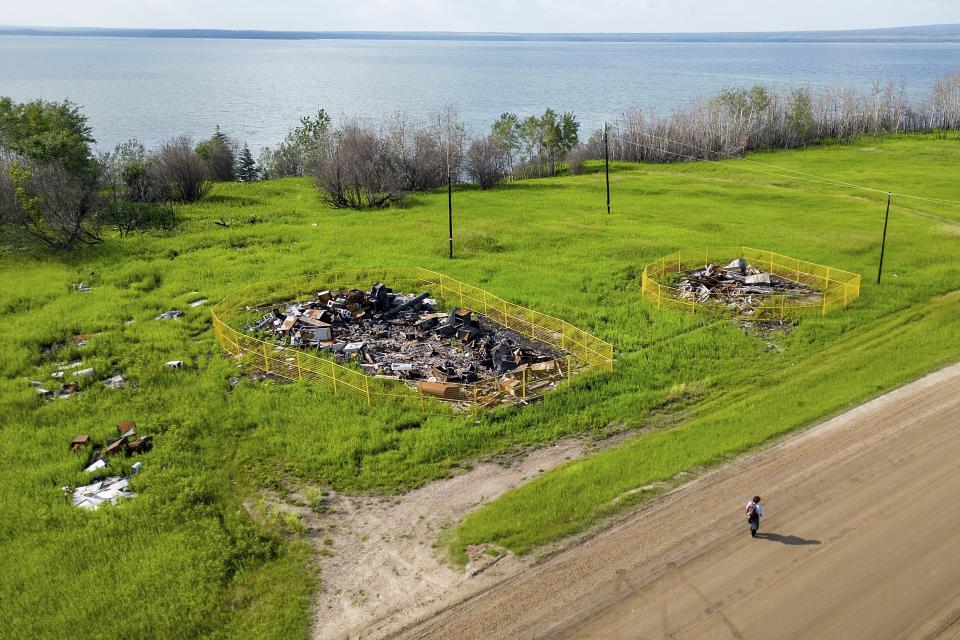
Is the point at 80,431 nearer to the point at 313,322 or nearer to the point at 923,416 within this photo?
the point at 313,322

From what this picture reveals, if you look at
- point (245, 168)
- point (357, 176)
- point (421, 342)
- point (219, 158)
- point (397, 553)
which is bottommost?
point (397, 553)

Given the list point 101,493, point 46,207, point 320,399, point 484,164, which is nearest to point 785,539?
point 320,399

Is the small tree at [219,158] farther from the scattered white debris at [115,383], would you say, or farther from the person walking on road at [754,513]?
the person walking on road at [754,513]

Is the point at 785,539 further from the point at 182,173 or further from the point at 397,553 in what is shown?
the point at 182,173

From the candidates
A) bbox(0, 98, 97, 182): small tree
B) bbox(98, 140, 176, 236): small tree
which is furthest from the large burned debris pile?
bbox(0, 98, 97, 182): small tree

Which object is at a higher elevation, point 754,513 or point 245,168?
point 245,168

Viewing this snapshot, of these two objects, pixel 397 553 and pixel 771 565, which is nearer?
pixel 771 565

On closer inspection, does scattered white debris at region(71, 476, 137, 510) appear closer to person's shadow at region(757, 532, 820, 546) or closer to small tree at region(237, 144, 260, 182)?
person's shadow at region(757, 532, 820, 546)

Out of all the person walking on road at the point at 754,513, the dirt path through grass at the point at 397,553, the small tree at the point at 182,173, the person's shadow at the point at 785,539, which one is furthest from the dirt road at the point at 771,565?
the small tree at the point at 182,173
